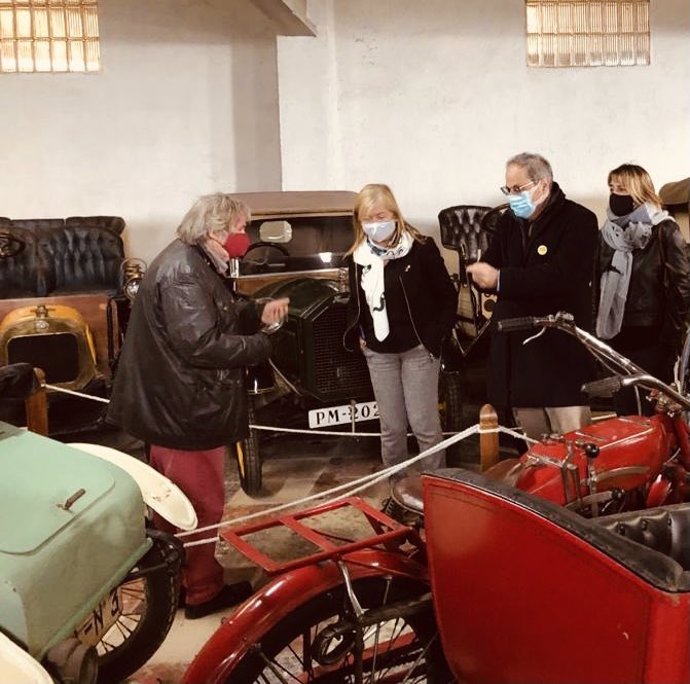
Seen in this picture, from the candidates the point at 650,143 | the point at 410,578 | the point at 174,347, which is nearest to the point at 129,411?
the point at 174,347

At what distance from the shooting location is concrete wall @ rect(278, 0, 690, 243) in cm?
832

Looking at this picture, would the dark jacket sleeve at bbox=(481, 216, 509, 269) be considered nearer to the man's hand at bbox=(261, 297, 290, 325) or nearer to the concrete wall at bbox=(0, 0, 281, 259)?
the man's hand at bbox=(261, 297, 290, 325)

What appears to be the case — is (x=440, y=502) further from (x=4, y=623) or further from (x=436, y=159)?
(x=436, y=159)

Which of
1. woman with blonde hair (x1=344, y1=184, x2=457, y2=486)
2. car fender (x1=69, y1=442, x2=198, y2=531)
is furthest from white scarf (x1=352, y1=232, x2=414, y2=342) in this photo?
car fender (x1=69, y1=442, x2=198, y2=531)

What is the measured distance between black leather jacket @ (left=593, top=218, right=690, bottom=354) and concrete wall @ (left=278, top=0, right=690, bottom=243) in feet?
14.1

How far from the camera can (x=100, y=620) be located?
7.62ft

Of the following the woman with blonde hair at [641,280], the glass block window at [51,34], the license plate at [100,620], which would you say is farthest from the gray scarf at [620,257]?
the glass block window at [51,34]

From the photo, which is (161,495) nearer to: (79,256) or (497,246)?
(497,246)

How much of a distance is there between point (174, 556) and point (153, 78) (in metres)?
6.78

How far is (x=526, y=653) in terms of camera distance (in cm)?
196

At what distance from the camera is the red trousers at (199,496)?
3242 mm

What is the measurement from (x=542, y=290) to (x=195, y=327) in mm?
1329

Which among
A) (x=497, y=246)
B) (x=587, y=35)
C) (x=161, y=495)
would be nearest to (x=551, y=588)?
(x=161, y=495)

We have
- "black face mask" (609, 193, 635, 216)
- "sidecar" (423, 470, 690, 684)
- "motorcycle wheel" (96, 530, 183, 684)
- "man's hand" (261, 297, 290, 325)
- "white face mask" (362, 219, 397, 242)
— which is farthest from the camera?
"black face mask" (609, 193, 635, 216)
